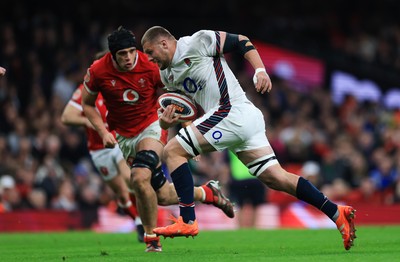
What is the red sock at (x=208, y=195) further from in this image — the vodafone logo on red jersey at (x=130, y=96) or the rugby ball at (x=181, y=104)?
the rugby ball at (x=181, y=104)

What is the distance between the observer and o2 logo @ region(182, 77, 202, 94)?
9586mm

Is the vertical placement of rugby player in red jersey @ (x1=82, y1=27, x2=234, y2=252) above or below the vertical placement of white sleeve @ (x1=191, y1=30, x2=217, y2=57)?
below

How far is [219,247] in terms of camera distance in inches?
429

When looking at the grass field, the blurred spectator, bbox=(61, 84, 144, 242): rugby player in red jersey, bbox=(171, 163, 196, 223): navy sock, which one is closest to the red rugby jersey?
the grass field

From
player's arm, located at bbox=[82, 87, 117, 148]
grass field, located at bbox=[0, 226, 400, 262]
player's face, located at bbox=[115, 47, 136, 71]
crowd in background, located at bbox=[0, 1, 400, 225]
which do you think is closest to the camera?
grass field, located at bbox=[0, 226, 400, 262]

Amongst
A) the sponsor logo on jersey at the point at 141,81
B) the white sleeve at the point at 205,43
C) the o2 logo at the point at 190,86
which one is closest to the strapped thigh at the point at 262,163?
the o2 logo at the point at 190,86

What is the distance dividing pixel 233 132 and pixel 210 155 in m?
9.92

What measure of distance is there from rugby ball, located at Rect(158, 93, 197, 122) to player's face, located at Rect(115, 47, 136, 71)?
0.82 meters

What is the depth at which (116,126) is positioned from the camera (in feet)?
36.4

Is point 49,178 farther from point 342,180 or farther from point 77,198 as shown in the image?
point 342,180

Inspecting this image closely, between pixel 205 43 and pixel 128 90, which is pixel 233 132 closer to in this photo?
pixel 205 43

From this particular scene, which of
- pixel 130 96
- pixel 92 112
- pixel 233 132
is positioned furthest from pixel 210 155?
pixel 233 132

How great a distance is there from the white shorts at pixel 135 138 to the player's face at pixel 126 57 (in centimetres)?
79

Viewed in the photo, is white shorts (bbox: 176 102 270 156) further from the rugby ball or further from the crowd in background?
the crowd in background
